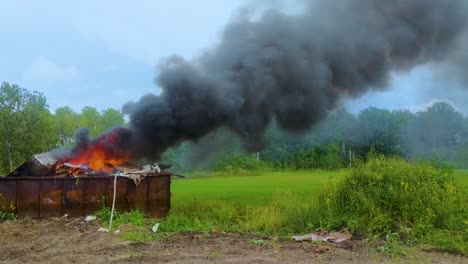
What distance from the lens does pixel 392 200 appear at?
9.45 meters

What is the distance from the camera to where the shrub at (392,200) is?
9.11 metres

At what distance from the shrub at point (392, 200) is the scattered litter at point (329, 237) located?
1.27 feet

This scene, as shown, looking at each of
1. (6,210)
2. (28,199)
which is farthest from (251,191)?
(6,210)

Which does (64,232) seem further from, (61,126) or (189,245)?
(61,126)

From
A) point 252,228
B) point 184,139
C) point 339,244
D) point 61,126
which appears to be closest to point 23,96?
point 61,126

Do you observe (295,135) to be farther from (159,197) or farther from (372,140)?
(372,140)

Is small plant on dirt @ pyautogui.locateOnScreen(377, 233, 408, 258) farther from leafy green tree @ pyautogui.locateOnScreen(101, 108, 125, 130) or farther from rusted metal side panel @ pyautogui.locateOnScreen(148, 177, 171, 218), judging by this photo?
leafy green tree @ pyautogui.locateOnScreen(101, 108, 125, 130)

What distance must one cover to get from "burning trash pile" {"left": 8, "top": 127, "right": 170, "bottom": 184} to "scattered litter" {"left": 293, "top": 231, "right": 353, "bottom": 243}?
16.0ft

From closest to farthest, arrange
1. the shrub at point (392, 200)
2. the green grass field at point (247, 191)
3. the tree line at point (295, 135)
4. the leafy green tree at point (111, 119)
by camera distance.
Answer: the shrub at point (392, 200) → the green grass field at point (247, 191) → the tree line at point (295, 135) → the leafy green tree at point (111, 119)

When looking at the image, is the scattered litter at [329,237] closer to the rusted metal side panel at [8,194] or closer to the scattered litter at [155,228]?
the scattered litter at [155,228]

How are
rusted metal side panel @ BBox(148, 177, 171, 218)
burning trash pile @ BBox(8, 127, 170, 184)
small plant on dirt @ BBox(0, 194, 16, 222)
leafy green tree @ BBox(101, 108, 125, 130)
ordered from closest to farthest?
1. small plant on dirt @ BBox(0, 194, 16, 222)
2. rusted metal side panel @ BBox(148, 177, 171, 218)
3. burning trash pile @ BBox(8, 127, 170, 184)
4. leafy green tree @ BBox(101, 108, 125, 130)

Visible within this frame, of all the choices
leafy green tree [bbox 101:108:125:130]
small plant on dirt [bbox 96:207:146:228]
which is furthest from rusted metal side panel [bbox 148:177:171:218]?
leafy green tree [bbox 101:108:125:130]

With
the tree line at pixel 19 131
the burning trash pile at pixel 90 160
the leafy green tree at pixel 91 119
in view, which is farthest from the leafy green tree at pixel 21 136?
the burning trash pile at pixel 90 160

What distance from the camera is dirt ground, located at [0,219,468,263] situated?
727 centimetres
